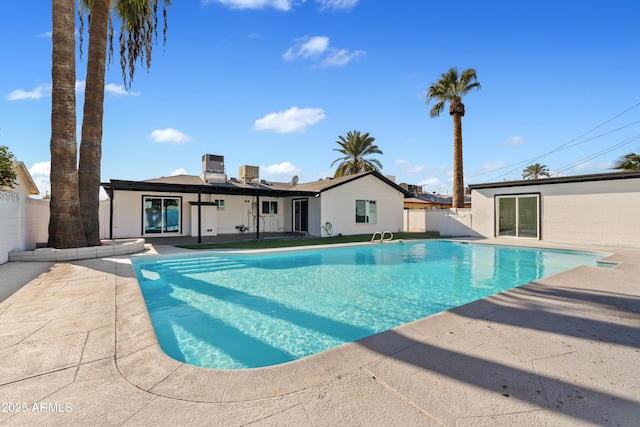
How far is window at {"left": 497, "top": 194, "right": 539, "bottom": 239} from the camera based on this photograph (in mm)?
14844

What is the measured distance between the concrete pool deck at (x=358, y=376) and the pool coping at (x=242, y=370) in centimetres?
1

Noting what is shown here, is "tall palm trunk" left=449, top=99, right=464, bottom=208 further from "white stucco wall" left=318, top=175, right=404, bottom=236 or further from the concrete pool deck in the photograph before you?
the concrete pool deck

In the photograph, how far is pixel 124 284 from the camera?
18.5 ft

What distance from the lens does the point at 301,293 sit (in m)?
6.69

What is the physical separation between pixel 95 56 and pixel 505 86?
18226mm

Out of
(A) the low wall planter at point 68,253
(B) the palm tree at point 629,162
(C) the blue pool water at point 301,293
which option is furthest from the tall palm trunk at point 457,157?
(A) the low wall planter at point 68,253

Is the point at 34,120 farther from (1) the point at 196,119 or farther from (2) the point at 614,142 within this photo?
(2) the point at 614,142

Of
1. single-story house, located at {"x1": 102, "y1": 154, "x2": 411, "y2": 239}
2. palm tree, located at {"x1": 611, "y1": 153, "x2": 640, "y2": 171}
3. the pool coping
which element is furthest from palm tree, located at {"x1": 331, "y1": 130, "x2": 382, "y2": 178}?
the pool coping

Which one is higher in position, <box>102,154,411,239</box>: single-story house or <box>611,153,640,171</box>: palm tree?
<box>611,153,640,171</box>: palm tree

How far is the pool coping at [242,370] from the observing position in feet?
7.40

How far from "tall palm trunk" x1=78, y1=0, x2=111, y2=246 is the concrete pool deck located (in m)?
7.14

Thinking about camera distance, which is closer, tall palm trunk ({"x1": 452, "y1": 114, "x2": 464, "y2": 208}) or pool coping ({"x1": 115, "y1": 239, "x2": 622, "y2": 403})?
pool coping ({"x1": 115, "y1": 239, "x2": 622, "y2": 403})

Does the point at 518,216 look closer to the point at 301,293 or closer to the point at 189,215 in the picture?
the point at 301,293

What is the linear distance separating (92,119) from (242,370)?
11.2m
